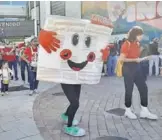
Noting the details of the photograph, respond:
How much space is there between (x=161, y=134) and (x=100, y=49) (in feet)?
5.47

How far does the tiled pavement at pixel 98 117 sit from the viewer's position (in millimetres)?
5262

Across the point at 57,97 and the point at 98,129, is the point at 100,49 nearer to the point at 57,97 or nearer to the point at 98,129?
the point at 98,129

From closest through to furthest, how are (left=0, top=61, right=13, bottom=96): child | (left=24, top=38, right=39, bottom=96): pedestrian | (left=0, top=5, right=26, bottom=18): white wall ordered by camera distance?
(left=24, top=38, right=39, bottom=96): pedestrian, (left=0, top=61, right=13, bottom=96): child, (left=0, top=5, right=26, bottom=18): white wall

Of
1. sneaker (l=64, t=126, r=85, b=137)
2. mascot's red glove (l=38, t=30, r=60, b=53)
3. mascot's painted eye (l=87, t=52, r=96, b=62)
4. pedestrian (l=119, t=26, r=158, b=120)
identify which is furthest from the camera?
pedestrian (l=119, t=26, r=158, b=120)

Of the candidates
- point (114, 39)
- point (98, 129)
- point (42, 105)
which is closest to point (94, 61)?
point (98, 129)

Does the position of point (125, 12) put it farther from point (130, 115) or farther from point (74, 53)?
point (74, 53)

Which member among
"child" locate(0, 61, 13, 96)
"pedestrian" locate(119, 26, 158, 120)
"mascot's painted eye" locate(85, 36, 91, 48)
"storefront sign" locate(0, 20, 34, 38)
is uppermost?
"storefront sign" locate(0, 20, 34, 38)

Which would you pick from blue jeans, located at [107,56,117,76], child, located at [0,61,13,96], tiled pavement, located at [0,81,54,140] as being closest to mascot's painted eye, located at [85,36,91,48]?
tiled pavement, located at [0,81,54,140]

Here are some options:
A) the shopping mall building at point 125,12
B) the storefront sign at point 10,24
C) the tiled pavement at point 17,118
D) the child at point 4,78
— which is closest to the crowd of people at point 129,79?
the tiled pavement at point 17,118

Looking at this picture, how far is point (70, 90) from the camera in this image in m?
4.97

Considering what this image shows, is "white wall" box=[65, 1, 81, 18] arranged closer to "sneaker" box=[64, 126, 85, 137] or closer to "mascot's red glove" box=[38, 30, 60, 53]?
"sneaker" box=[64, 126, 85, 137]

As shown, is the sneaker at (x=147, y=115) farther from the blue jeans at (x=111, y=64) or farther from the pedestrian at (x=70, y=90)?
the blue jeans at (x=111, y=64)

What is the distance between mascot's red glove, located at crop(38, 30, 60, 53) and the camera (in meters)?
4.58

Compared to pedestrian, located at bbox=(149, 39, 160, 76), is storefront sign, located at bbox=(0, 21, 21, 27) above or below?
above
